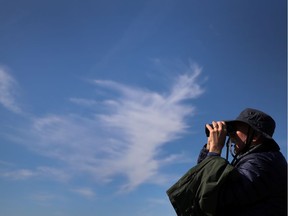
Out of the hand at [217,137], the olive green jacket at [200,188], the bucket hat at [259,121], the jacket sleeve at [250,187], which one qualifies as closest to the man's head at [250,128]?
the bucket hat at [259,121]

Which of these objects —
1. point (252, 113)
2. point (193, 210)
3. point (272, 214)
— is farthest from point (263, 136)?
point (193, 210)

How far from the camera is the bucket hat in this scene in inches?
199

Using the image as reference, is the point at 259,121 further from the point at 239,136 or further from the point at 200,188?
the point at 200,188

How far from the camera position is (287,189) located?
446 cm

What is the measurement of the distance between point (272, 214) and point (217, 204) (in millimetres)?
680

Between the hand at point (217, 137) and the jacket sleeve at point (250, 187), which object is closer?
the jacket sleeve at point (250, 187)

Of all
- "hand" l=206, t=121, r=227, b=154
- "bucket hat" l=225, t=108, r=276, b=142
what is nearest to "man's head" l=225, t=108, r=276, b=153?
"bucket hat" l=225, t=108, r=276, b=142

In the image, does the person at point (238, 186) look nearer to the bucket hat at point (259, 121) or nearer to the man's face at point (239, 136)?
the bucket hat at point (259, 121)

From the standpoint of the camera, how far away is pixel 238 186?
176 inches

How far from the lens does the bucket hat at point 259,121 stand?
16.5 feet

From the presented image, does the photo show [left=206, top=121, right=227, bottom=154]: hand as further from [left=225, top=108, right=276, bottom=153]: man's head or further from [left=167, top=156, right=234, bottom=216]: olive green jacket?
[left=167, top=156, right=234, bottom=216]: olive green jacket

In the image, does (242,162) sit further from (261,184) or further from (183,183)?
(183,183)

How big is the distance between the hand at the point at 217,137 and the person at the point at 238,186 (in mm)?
87

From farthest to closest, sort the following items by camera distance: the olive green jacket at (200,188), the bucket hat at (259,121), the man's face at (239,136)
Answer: the man's face at (239,136) < the bucket hat at (259,121) < the olive green jacket at (200,188)
